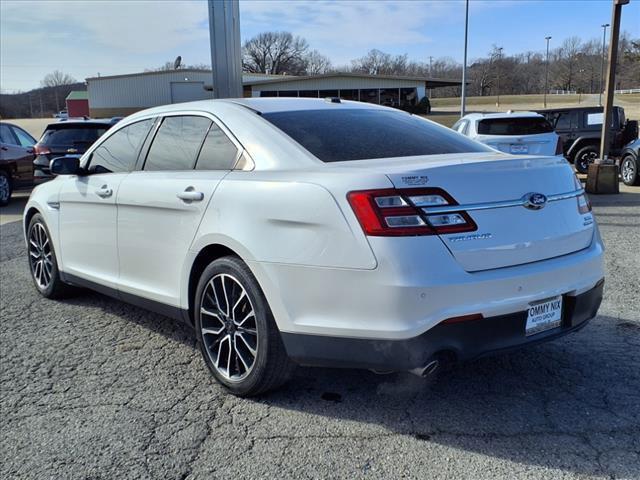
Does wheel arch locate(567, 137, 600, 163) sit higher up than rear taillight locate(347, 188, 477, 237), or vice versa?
rear taillight locate(347, 188, 477, 237)

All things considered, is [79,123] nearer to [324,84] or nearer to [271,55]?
[324,84]

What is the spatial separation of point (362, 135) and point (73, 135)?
1136cm

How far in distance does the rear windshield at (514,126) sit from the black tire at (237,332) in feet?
30.4

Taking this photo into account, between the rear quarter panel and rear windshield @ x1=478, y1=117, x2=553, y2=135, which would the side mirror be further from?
rear windshield @ x1=478, y1=117, x2=553, y2=135

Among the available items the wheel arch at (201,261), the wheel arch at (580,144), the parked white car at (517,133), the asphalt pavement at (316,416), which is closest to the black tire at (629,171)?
the wheel arch at (580,144)

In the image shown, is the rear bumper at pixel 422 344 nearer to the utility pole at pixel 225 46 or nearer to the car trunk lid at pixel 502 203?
the car trunk lid at pixel 502 203

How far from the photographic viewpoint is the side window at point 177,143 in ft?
12.7

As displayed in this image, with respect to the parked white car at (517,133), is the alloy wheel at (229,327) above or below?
below

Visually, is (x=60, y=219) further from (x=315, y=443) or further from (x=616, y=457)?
(x=616, y=457)

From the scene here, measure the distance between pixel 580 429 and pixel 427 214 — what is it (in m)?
1.35

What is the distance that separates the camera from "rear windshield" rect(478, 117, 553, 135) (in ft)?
38.0

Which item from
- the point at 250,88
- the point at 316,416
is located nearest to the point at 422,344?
the point at 316,416

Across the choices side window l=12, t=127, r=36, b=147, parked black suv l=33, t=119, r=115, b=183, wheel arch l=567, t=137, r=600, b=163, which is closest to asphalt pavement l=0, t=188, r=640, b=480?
parked black suv l=33, t=119, r=115, b=183

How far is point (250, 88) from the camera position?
160 ft
